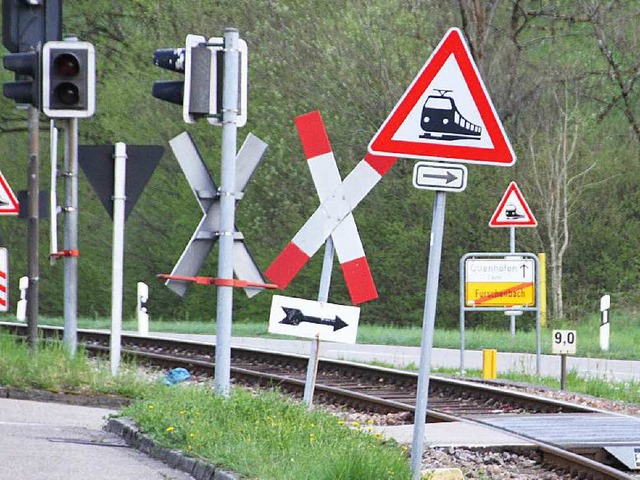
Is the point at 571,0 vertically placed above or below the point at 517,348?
above

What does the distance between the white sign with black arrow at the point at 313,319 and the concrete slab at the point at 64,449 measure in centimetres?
124

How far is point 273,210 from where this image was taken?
127ft

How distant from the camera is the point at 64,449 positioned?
429 inches

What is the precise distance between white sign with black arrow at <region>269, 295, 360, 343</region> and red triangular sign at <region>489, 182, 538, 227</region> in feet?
40.8

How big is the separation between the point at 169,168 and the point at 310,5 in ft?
19.4

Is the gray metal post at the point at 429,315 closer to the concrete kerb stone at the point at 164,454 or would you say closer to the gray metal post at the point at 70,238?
the concrete kerb stone at the point at 164,454

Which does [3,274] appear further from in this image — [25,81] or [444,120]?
[444,120]

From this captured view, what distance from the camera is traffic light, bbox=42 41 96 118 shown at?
13703 millimetres

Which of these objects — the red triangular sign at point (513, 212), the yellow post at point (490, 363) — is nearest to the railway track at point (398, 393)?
the yellow post at point (490, 363)

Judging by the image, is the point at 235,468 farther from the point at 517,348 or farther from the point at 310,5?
the point at 310,5

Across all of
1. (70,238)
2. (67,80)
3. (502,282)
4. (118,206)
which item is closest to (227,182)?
(67,80)

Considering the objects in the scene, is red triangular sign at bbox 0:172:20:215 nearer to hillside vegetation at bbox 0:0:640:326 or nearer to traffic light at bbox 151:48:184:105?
traffic light at bbox 151:48:184:105

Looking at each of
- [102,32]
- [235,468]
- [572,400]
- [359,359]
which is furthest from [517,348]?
[102,32]

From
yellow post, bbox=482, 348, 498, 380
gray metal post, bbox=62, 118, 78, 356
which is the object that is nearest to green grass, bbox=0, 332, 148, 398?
gray metal post, bbox=62, 118, 78, 356
